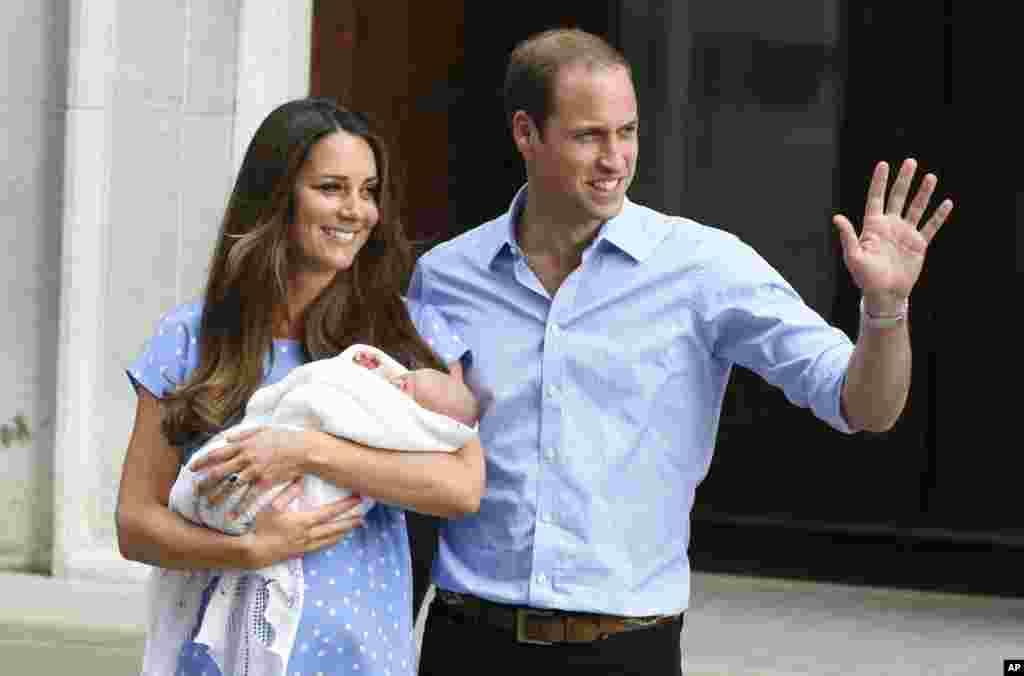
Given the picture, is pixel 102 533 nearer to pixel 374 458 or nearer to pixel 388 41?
pixel 388 41

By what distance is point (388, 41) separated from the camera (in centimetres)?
789

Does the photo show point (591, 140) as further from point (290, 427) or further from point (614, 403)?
point (290, 427)

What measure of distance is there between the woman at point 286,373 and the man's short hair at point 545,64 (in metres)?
0.28

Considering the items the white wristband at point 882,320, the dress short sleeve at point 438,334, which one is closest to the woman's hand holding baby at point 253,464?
the dress short sleeve at point 438,334

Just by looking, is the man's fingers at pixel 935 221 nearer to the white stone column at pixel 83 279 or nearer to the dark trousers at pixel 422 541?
the dark trousers at pixel 422 541

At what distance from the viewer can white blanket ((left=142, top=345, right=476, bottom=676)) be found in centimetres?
361

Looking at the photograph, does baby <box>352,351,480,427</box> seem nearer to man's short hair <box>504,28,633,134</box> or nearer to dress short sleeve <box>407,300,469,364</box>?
dress short sleeve <box>407,300,469,364</box>

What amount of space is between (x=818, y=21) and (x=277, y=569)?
Result: 4.62 metres

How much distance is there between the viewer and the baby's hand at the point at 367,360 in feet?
12.1

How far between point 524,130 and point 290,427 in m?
0.74

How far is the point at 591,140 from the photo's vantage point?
3771 millimetres

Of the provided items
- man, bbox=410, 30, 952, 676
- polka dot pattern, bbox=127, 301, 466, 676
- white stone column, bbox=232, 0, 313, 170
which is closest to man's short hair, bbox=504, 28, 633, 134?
man, bbox=410, 30, 952, 676

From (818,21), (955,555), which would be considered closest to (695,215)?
(818,21)

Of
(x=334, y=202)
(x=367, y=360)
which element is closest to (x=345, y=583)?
(x=367, y=360)
